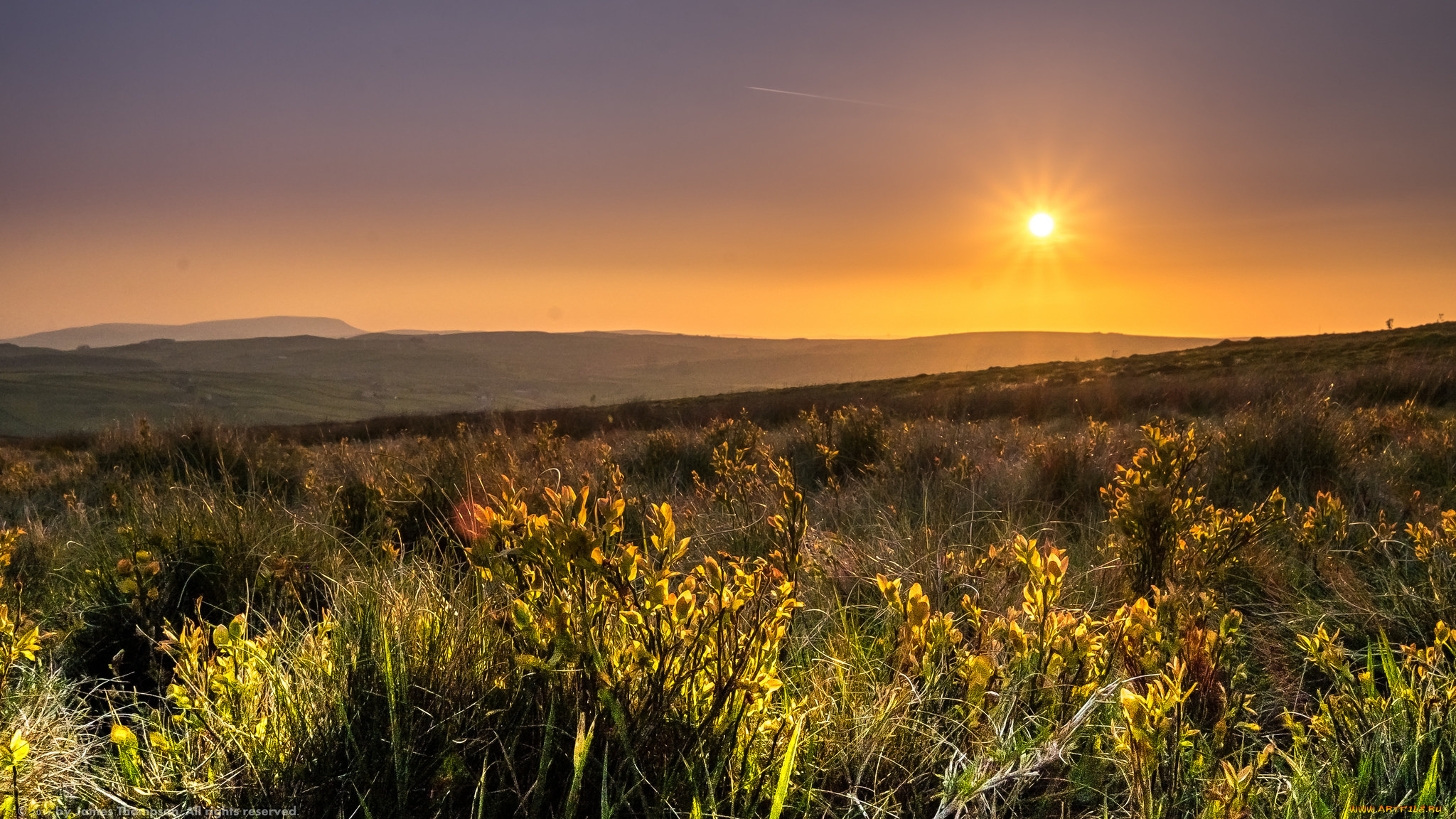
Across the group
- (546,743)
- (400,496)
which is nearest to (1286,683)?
(546,743)

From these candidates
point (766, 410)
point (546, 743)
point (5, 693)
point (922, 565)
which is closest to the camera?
point (546, 743)

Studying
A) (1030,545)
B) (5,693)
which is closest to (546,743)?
(1030,545)

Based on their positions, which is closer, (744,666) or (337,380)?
(744,666)

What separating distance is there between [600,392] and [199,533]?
16395cm

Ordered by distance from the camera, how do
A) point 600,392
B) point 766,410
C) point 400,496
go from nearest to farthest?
point 400,496
point 766,410
point 600,392

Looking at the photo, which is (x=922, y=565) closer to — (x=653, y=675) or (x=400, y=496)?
(x=653, y=675)

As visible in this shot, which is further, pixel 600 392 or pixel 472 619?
pixel 600 392

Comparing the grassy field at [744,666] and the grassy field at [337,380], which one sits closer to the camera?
the grassy field at [744,666]

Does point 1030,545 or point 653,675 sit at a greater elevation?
point 1030,545

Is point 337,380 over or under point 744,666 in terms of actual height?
under

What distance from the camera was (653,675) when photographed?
1.45m

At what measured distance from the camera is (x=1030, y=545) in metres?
1.69

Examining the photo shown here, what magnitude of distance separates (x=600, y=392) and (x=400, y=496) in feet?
534

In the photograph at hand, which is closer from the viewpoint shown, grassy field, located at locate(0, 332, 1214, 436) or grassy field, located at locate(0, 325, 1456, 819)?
grassy field, located at locate(0, 325, 1456, 819)
